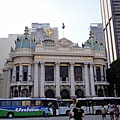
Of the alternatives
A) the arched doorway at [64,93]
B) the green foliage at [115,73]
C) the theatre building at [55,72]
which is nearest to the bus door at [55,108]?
the theatre building at [55,72]

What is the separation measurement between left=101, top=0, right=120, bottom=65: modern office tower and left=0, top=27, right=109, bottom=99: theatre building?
2062 inches

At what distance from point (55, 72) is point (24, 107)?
20.1 meters

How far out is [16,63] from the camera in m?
47.5

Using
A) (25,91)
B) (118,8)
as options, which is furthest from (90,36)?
(118,8)

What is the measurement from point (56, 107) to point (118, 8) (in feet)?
296

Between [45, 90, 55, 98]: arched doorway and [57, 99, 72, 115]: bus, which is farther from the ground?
[45, 90, 55, 98]: arched doorway

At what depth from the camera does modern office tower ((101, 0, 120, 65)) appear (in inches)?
3942

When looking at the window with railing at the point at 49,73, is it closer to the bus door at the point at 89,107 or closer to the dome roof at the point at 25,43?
the dome roof at the point at 25,43

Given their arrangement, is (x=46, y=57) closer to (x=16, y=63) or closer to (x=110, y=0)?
(x=16, y=63)

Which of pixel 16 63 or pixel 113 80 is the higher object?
pixel 16 63

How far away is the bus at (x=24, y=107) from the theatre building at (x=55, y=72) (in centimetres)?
1538

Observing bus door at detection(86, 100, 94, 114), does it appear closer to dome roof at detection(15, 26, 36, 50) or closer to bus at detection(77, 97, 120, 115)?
bus at detection(77, 97, 120, 115)

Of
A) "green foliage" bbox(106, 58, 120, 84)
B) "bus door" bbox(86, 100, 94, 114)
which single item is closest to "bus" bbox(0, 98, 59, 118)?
"bus door" bbox(86, 100, 94, 114)

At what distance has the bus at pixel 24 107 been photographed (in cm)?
2745
